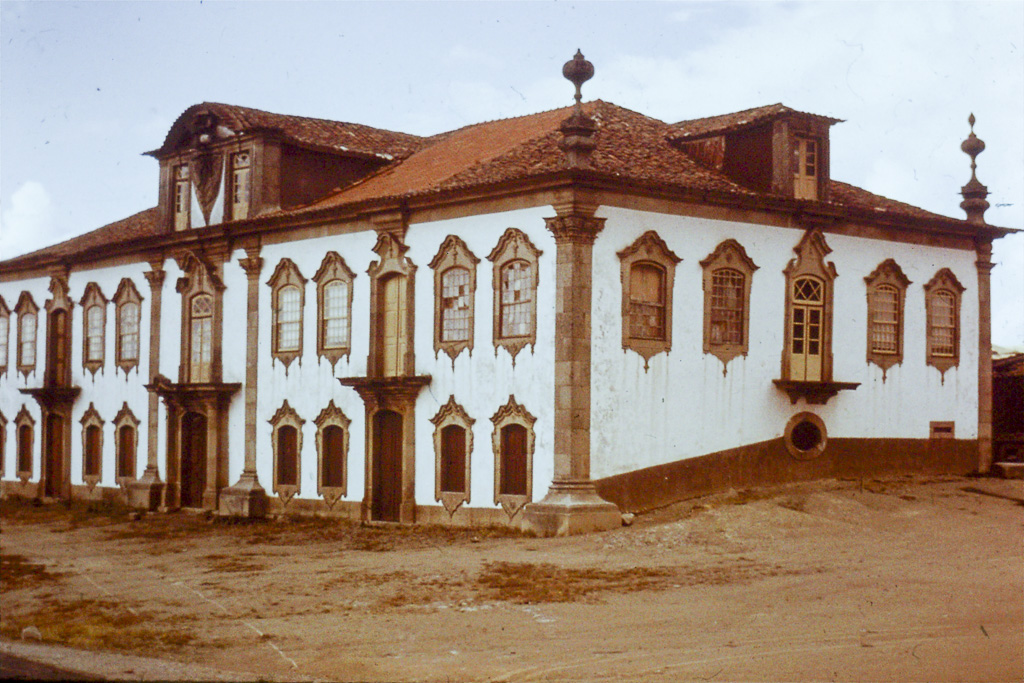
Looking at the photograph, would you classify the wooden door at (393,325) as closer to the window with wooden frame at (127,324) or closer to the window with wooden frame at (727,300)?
the window with wooden frame at (727,300)

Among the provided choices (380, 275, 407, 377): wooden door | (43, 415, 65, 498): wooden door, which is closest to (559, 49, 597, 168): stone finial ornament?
(380, 275, 407, 377): wooden door

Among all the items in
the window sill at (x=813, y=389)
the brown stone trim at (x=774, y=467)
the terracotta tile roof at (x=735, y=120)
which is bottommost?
the brown stone trim at (x=774, y=467)

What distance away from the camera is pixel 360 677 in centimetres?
1207

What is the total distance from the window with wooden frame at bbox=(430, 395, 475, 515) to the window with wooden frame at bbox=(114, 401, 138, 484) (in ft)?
36.0

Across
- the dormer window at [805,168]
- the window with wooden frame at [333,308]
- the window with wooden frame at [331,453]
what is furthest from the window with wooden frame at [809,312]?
the window with wooden frame at [331,453]

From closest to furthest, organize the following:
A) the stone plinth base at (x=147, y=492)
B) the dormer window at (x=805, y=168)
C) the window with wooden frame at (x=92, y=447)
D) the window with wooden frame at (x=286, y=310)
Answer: the dormer window at (x=805, y=168), the window with wooden frame at (x=286, y=310), the stone plinth base at (x=147, y=492), the window with wooden frame at (x=92, y=447)

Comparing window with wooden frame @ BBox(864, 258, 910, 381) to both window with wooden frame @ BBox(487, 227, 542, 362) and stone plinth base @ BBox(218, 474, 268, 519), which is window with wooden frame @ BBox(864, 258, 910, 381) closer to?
window with wooden frame @ BBox(487, 227, 542, 362)

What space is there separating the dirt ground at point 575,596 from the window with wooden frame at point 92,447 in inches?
281

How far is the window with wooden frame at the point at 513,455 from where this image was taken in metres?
23.3

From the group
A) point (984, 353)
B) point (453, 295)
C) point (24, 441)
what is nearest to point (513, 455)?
point (453, 295)

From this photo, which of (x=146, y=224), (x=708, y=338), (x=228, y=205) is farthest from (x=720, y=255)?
(x=146, y=224)

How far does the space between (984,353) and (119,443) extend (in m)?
20.0

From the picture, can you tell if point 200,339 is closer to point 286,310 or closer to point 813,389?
point 286,310

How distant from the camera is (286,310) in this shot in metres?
28.7
